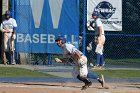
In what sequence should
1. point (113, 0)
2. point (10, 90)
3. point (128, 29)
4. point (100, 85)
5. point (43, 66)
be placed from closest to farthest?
point (10, 90) → point (100, 85) → point (43, 66) → point (113, 0) → point (128, 29)

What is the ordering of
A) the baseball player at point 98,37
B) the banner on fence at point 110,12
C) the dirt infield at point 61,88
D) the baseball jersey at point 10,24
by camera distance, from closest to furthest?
the dirt infield at point 61,88, the baseball player at point 98,37, the baseball jersey at point 10,24, the banner on fence at point 110,12

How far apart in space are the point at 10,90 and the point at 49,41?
23.4 feet

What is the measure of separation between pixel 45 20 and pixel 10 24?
1.47 meters

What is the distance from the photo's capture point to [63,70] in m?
18.6

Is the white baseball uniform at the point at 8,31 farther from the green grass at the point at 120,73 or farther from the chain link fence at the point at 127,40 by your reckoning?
the chain link fence at the point at 127,40

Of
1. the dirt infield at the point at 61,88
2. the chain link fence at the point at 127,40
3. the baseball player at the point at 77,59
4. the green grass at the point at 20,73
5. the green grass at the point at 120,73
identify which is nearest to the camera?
the dirt infield at the point at 61,88

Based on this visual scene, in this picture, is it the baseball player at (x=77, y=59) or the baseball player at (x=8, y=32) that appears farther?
the baseball player at (x=8, y=32)

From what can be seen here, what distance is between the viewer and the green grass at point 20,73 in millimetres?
16391

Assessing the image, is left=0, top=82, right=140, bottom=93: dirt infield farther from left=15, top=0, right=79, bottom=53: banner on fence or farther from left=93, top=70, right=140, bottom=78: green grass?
left=15, top=0, right=79, bottom=53: banner on fence

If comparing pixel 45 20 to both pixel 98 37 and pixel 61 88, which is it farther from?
pixel 61 88

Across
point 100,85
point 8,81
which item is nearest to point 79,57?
point 100,85

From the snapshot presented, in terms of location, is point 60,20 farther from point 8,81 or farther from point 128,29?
point 128,29

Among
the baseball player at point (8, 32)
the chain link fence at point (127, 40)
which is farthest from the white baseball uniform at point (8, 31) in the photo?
the chain link fence at point (127, 40)

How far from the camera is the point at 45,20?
20188mm
